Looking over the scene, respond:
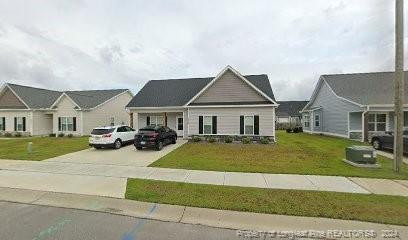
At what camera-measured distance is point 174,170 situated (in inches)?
422

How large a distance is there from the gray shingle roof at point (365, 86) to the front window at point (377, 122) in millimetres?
1405

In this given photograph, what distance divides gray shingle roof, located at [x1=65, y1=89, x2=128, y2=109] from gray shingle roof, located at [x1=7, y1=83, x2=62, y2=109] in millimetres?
3801

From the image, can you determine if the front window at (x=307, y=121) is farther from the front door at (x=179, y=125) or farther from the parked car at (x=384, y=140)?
the front door at (x=179, y=125)

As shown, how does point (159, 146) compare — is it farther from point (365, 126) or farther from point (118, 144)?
point (365, 126)

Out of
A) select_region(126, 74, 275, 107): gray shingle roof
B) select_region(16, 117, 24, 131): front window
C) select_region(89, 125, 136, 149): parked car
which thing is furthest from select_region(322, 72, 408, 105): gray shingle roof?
select_region(16, 117, 24, 131): front window

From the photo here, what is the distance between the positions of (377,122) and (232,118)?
1320 cm

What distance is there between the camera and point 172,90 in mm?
26641

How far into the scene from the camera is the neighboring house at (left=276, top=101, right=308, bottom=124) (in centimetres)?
6450

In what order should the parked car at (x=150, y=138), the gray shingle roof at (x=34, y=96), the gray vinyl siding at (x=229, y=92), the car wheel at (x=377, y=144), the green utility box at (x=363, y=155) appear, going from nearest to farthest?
the green utility box at (x=363, y=155), the parked car at (x=150, y=138), the car wheel at (x=377, y=144), the gray vinyl siding at (x=229, y=92), the gray shingle roof at (x=34, y=96)

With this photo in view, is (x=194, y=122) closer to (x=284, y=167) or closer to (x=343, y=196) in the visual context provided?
(x=284, y=167)

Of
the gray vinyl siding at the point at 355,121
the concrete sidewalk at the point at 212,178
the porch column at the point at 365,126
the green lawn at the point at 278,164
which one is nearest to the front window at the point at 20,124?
the concrete sidewalk at the point at 212,178

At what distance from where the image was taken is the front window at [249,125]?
68.9ft

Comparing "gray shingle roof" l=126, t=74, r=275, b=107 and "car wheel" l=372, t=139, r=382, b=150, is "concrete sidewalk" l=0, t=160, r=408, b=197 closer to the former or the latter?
"car wheel" l=372, t=139, r=382, b=150

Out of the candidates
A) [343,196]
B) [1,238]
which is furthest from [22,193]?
[343,196]
